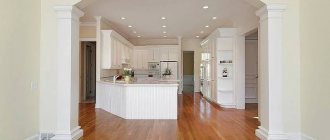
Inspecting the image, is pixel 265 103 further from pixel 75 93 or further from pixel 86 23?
pixel 86 23

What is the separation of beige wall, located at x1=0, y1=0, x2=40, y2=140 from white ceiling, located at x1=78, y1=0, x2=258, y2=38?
2.25 meters

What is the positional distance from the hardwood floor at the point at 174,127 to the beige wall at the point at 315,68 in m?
1.07

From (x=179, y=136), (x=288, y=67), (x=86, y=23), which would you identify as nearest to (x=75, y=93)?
(x=179, y=136)

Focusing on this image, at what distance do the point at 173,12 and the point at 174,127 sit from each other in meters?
3.59

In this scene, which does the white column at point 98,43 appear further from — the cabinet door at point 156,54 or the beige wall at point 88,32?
the cabinet door at point 156,54

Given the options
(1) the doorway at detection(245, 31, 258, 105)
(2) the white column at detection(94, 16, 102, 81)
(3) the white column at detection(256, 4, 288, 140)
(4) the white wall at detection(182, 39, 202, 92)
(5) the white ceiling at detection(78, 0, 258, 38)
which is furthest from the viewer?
(4) the white wall at detection(182, 39, 202, 92)

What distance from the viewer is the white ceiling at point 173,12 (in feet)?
20.7

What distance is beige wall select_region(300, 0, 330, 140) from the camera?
10.6 ft

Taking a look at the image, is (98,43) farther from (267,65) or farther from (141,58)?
(267,65)

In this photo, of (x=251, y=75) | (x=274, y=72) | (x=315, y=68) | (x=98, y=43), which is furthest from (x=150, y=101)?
(x=251, y=75)

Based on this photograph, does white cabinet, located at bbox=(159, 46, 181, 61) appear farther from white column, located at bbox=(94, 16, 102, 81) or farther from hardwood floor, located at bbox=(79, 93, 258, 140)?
hardwood floor, located at bbox=(79, 93, 258, 140)

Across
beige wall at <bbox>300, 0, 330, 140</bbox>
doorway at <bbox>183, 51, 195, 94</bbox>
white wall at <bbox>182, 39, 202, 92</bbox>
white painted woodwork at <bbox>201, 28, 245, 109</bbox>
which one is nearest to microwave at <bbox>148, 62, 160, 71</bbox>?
white wall at <bbox>182, 39, 202, 92</bbox>

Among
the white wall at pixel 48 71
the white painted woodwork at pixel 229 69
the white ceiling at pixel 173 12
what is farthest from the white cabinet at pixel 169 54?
the white wall at pixel 48 71

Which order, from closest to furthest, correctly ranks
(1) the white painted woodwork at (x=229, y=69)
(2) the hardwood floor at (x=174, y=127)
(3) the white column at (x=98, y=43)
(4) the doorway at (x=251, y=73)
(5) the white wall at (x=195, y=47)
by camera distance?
1. (2) the hardwood floor at (x=174, y=127)
2. (3) the white column at (x=98, y=43)
3. (1) the white painted woodwork at (x=229, y=69)
4. (4) the doorway at (x=251, y=73)
5. (5) the white wall at (x=195, y=47)
